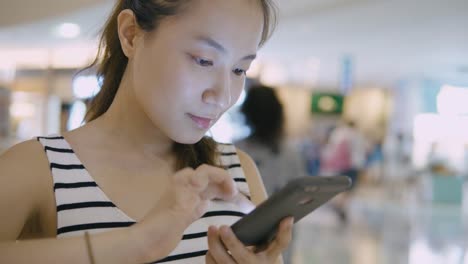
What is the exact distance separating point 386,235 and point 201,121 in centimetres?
696

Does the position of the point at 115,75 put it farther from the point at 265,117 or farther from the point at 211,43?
the point at 265,117

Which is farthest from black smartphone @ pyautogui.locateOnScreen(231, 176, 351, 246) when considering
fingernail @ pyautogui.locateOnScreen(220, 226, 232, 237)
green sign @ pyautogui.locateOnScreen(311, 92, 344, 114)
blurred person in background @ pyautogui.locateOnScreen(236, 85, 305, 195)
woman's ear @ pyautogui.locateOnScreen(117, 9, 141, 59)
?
green sign @ pyautogui.locateOnScreen(311, 92, 344, 114)

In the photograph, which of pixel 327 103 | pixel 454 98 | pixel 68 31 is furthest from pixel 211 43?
pixel 327 103

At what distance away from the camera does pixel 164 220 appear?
2.64 feet

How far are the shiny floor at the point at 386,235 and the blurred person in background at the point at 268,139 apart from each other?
749 millimetres

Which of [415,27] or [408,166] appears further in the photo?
[408,166]

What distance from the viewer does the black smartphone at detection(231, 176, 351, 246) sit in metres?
0.80

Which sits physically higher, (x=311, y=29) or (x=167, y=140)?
(x=311, y=29)

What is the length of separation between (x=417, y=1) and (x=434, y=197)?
20.7ft

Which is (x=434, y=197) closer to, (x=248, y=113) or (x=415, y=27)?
(x=415, y=27)

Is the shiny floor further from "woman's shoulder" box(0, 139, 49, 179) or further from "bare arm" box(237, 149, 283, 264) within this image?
"woman's shoulder" box(0, 139, 49, 179)

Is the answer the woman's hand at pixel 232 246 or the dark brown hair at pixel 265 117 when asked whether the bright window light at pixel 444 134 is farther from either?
the woman's hand at pixel 232 246

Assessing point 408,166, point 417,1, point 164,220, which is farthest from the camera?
point 408,166

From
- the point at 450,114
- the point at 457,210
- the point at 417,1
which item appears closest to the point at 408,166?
the point at 450,114
